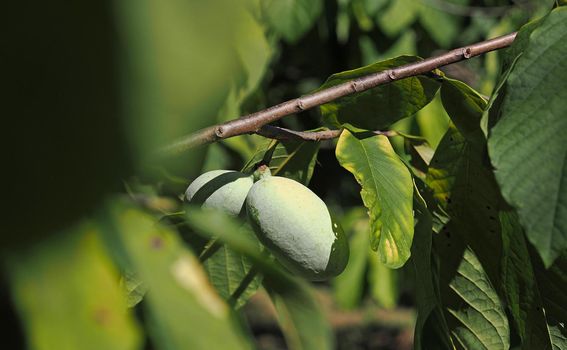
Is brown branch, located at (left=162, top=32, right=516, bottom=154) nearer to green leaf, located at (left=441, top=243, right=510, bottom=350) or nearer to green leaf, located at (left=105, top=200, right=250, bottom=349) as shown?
green leaf, located at (left=441, top=243, right=510, bottom=350)

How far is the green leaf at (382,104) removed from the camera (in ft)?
3.72

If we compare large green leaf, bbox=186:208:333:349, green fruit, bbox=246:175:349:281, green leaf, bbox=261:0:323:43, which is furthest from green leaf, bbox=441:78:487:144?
green leaf, bbox=261:0:323:43

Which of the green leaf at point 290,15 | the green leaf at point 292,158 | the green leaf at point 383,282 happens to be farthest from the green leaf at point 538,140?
the green leaf at point 383,282

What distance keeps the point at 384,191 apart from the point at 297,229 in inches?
5.2

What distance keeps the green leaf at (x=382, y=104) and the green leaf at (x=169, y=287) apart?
752mm

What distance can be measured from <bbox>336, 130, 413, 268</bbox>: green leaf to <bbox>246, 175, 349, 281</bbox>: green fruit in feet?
0.17

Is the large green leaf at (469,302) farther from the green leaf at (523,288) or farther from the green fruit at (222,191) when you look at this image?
the green fruit at (222,191)

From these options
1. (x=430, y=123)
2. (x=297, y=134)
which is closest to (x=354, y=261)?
(x=430, y=123)

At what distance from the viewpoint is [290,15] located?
8.79 ft

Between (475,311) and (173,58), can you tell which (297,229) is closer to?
(475,311)

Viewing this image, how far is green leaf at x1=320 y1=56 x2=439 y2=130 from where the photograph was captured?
1134 millimetres

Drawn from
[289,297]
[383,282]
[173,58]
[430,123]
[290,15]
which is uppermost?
[173,58]

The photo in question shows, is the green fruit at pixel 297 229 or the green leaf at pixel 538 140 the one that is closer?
the green leaf at pixel 538 140

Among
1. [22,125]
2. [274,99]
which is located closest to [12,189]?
[22,125]
